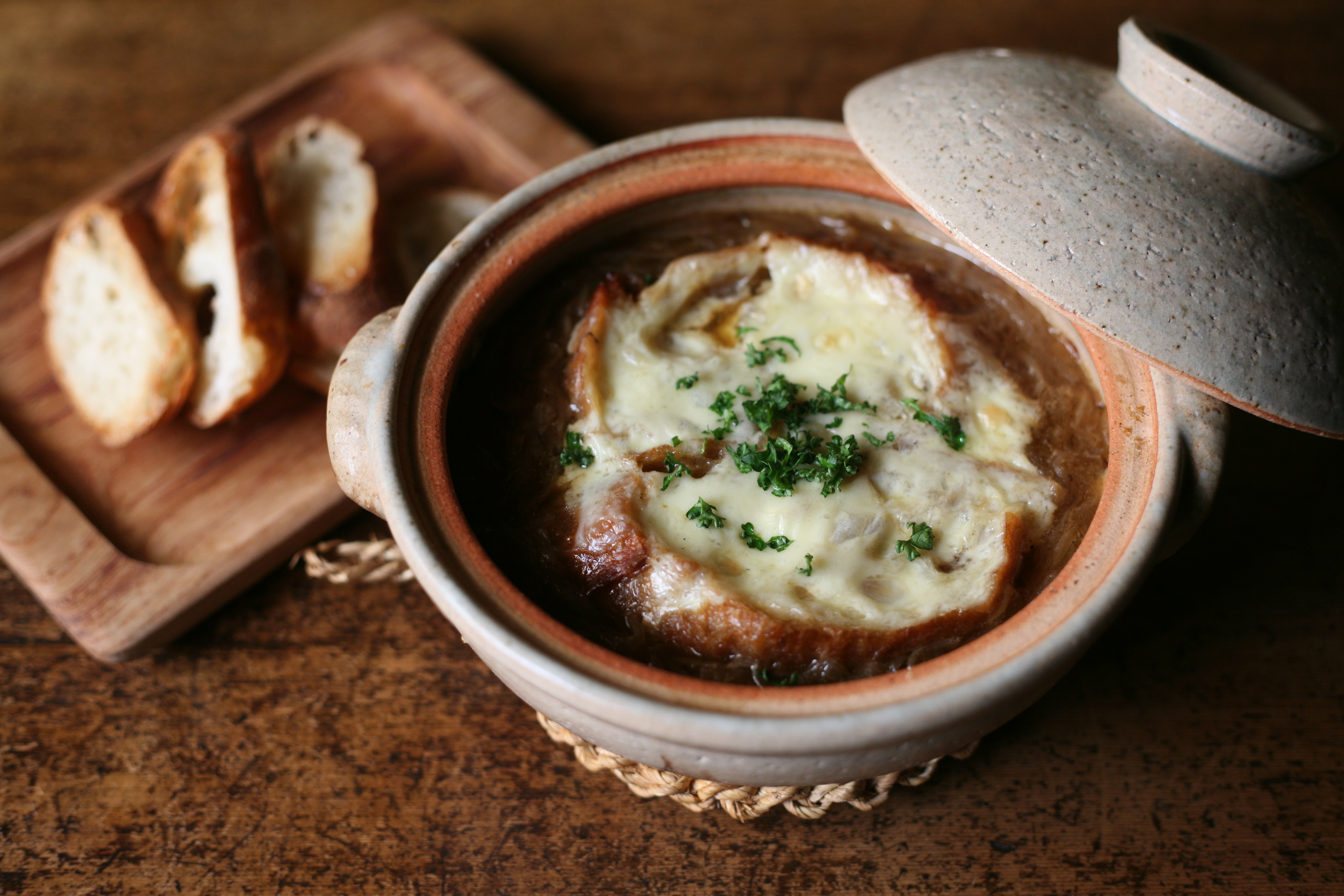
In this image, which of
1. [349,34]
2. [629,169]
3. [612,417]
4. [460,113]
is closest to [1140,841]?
[612,417]

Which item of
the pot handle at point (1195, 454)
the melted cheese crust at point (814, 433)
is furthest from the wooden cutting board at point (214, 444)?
the pot handle at point (1195, 454)

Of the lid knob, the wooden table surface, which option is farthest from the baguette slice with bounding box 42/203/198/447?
the lid knob

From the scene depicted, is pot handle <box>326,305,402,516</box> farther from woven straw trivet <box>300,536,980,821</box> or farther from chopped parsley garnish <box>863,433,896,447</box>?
chopped parsley garnish <box>863,433,896,447</box>

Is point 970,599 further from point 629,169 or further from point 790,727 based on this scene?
point 629,169

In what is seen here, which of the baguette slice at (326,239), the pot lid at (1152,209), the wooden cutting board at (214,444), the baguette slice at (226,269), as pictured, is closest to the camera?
the pot lid at (1152,209)

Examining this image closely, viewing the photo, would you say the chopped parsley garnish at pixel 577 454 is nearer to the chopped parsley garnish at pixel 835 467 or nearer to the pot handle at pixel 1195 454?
the chopped parsley garnish at pixel 835 467

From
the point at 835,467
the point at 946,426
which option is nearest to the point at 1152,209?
the point at 946,426
